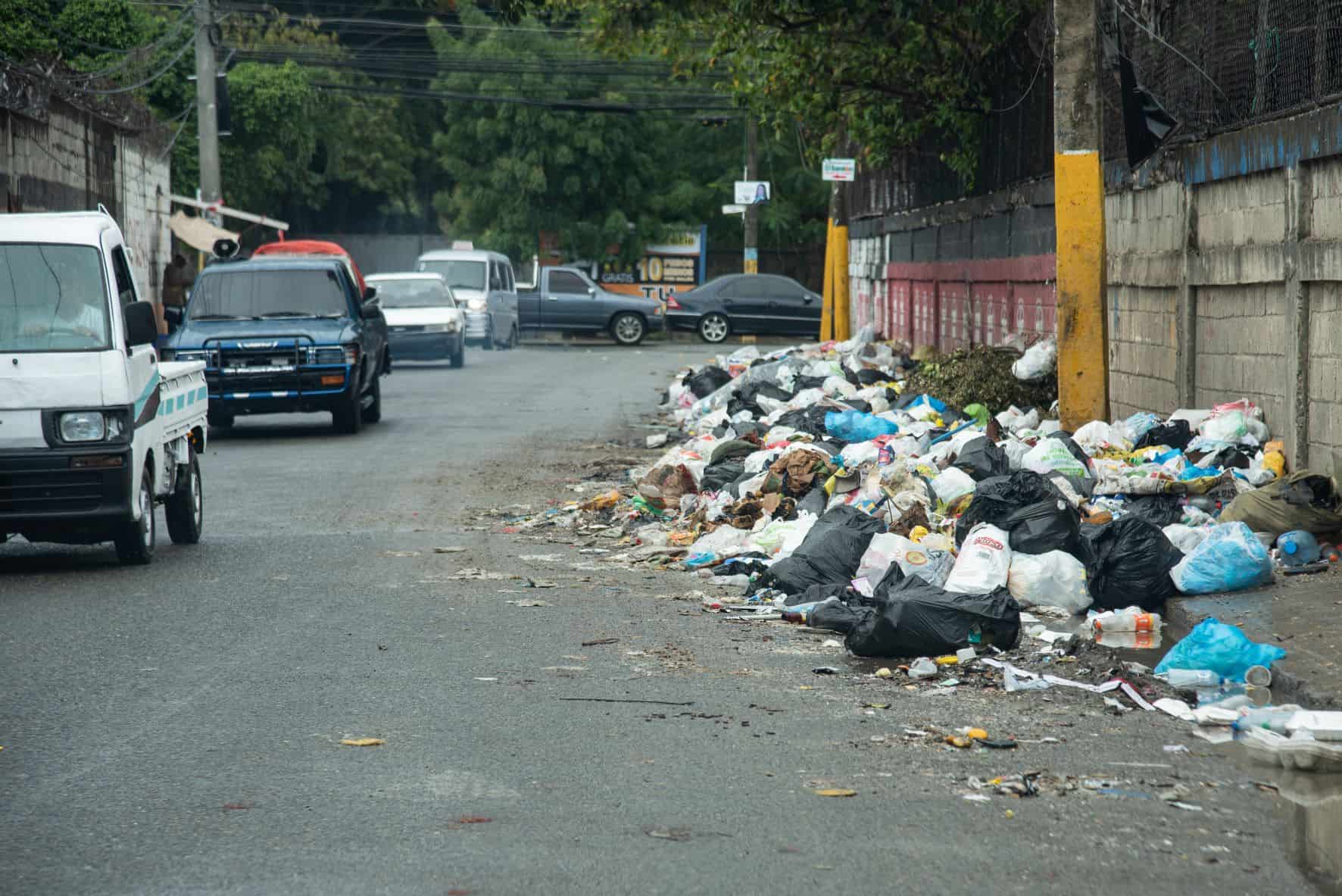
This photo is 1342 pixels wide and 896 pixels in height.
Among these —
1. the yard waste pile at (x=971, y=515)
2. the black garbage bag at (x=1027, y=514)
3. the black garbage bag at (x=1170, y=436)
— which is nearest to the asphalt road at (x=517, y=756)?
the yard waste pile at (x=971, y=515)

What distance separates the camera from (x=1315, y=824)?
4.87m

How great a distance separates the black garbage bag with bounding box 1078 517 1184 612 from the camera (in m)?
8.30

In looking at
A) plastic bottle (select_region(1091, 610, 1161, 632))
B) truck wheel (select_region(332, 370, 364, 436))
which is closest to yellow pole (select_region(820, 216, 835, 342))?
truck wheel (select_region(332, 370, 364, 436))

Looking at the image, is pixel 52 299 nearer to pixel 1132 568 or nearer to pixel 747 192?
pixel 1132 568

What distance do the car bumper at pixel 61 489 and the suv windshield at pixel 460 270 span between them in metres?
25.9

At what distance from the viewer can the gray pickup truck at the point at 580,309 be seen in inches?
1523

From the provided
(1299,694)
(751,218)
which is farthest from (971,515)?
(751,218)

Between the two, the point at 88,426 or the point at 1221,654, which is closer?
the point at 1221,654

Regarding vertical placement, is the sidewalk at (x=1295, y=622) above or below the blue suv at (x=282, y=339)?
below

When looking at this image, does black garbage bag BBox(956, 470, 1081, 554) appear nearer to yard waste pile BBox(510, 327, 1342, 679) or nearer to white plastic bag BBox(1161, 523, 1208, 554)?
yard waste pile BBox(510, 327, 1342, 679)

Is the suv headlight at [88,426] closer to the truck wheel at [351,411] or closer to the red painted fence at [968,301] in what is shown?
the red painted fence at [968,301]

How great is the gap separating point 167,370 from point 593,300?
28.0 metres

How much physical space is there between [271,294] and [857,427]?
24.4 feet

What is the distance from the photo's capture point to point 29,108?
2247 centimetres
